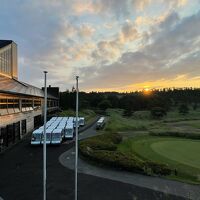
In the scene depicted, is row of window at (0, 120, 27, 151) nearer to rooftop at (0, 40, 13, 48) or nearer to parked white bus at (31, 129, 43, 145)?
parked white bus at (31, 129, 43, 145)

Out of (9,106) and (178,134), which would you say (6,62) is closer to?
(9,106)

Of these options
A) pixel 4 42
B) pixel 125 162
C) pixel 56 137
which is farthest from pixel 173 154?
pixel 4 42

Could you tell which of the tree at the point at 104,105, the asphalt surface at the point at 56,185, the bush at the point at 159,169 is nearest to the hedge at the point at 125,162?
the bush at the point at 159,169

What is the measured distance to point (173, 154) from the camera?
113 feet

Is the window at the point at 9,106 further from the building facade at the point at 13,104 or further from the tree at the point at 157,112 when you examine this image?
the tree at the point at 157,112

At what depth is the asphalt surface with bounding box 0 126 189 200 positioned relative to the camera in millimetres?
18891

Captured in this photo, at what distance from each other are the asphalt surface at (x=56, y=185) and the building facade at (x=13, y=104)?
8.02 m

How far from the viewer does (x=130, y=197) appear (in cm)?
1889

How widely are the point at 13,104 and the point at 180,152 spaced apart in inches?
966

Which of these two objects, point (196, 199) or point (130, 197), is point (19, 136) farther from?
point (196, 199)

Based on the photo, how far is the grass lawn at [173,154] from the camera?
2478 cm

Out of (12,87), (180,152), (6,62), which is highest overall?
(6,62)

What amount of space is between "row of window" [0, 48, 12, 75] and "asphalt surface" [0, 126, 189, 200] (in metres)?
25.6

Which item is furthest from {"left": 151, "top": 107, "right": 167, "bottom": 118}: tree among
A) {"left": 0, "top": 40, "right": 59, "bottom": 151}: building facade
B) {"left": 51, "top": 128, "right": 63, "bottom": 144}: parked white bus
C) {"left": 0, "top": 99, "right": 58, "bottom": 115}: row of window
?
{"left": 51, "top": 128, "right": 63, "bottom": 144}: parked white bus
